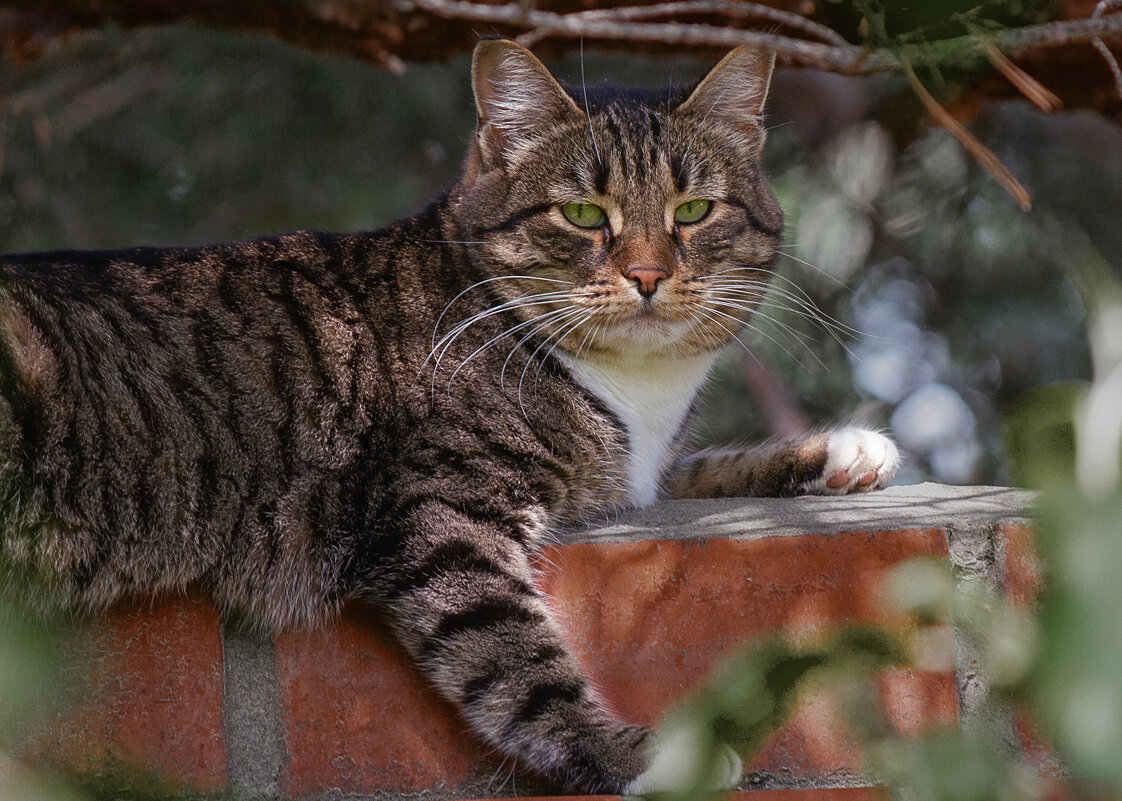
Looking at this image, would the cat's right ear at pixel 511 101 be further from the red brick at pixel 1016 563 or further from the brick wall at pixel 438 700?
the red brick at pixel 1016 563

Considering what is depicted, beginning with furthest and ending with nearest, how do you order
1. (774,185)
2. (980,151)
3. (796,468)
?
1. (774,185)
2. (796,468)
3. (980,151)

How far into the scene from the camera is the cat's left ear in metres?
2.22

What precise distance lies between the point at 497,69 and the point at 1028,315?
309cm

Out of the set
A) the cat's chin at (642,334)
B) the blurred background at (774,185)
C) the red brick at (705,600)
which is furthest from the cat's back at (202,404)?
the blurred background at (774,185)

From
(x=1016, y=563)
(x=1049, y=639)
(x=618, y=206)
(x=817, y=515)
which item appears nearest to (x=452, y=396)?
(x=618, y=206)

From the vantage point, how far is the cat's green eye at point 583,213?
2127 millimetres

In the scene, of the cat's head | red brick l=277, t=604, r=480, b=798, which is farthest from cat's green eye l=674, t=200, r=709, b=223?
red brick l=277, t=604, r=480, b=798

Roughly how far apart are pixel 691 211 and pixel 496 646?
107 cm

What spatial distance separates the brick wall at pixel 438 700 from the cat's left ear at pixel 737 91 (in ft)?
3.54

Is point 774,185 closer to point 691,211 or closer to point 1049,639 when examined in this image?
point 691,211

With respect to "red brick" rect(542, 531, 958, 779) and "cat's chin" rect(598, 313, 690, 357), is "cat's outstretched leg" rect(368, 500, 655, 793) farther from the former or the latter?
"cat's chin" rect(598, 313, 690, 357)

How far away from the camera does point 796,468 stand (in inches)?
89.8

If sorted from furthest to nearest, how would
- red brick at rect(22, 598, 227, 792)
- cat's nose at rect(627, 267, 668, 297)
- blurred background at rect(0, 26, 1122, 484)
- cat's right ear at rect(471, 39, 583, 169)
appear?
1. blurred background at rect(0, 26, 1122, 484)
2. cat's right ear at rect(471, 39, 583, 169)
3. cat's nose at rect(627, 267, 668, 297)
4. red brick at rect(22, 598, 227, 792)

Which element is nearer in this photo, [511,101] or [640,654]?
[640,654]
